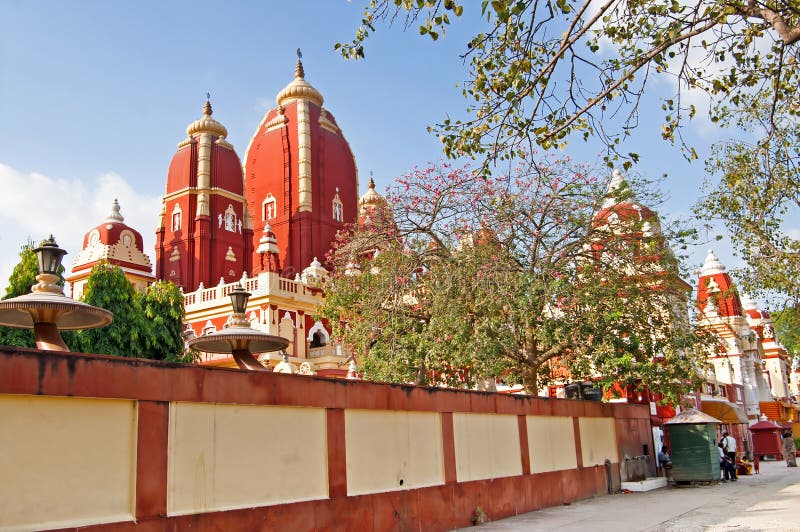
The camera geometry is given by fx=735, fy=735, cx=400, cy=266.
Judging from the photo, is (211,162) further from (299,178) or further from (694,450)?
(694,450)

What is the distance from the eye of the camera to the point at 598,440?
1528cm

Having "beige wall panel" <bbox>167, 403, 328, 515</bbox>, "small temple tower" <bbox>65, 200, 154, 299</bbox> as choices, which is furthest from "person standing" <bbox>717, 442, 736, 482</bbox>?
"small temple tower" <bbox>65, 200, 154, 299</bbox>

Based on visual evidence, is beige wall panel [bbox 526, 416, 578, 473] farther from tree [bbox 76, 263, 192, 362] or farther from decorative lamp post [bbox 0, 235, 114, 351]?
tree [bbox 76, 263, 192, 362]

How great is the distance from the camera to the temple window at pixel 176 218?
3824 cm

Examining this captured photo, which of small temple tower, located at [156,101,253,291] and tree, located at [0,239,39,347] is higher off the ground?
small temple tower, located at [156,101,253,291]

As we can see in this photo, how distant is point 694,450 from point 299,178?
2619 cm

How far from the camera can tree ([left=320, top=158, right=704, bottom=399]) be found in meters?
15.4

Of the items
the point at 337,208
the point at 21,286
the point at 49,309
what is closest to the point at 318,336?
the point at 337,208

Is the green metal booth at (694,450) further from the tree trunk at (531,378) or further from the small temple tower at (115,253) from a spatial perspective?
the small temple tower at (115,253)

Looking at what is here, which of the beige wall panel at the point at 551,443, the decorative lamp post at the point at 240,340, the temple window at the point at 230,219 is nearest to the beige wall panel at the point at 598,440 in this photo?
the beige wall panel at the point at 551,443

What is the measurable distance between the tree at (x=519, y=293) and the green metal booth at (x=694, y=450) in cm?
128

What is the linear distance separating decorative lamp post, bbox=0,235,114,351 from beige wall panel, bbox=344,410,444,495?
10.4ft

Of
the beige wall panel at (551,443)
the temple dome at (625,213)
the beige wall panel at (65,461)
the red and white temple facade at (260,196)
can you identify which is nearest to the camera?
the beige wall panel at (65,461)

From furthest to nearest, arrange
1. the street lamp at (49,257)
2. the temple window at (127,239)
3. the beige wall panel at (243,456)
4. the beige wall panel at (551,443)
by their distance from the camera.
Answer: the temple window at (127,239), the beige wall panel at (551,443), the street lamp at (49,257), the beige wall panel at (243,456)
